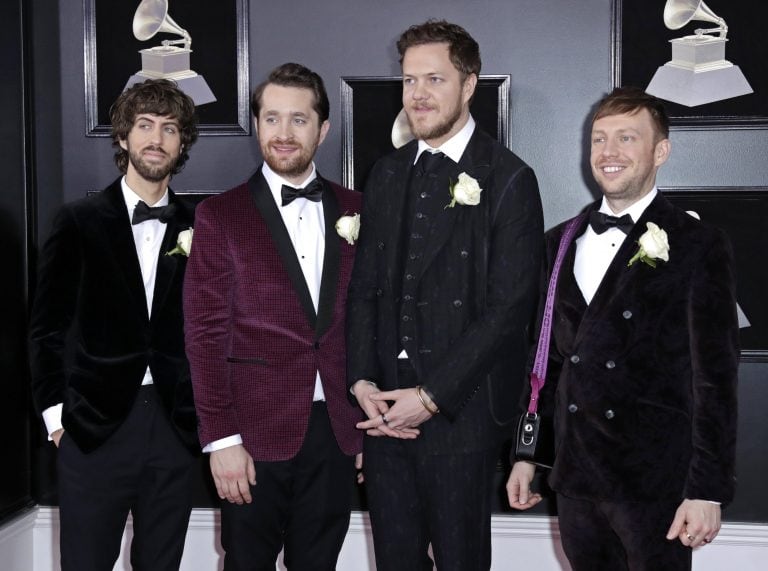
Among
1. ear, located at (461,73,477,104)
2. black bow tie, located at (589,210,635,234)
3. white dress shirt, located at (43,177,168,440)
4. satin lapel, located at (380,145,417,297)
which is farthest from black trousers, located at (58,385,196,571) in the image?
black bow tie, located at (589,210,635,234)

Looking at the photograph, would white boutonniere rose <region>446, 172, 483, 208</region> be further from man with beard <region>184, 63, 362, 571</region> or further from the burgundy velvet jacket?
the burgundy velvet jacket

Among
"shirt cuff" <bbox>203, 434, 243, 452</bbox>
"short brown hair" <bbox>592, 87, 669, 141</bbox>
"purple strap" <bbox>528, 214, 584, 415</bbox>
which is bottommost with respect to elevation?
"shirt cuff" <bbox>203, 434, 243, 452</bbox>

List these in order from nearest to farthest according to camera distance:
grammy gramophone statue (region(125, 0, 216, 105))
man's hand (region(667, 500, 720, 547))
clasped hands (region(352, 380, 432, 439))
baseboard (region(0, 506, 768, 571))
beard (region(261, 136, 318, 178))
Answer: man's hand (region(667, 500, 720, 547)) → clasped hands (region(352, 380, 432, 439)) → beard (region(261, 136, 318, 178)) → baseboard (region(0, 506, 768, 571)) → grammy gramophone statue (region(125, 0, 216, 105))

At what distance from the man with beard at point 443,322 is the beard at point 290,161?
0.38 meters

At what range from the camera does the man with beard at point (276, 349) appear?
285cm

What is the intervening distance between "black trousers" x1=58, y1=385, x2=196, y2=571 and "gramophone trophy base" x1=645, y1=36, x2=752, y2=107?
8.75ft

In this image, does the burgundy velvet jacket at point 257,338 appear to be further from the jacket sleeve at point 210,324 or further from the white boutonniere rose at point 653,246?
the white boutonniere rose at point 653,246

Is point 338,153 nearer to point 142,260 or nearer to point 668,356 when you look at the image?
point 142,260

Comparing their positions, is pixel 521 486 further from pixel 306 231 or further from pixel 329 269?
pixel 306 231

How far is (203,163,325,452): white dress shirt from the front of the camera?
116 inches

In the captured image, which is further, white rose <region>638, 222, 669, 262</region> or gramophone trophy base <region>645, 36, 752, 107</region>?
gramophone trophy base <region>645, 36, 752, 107</region>

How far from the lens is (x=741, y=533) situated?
4055mm

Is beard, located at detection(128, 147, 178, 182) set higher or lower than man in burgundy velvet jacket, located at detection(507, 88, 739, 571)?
higher

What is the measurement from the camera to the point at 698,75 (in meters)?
3.95
